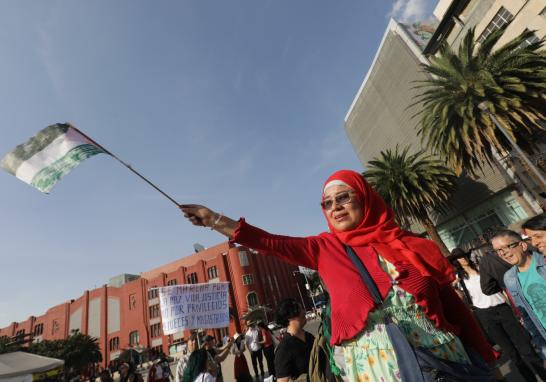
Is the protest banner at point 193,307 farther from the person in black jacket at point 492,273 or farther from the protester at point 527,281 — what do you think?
the protester at point 527,281

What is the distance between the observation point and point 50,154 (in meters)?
3.40

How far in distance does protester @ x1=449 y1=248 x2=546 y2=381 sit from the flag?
20.1 ft

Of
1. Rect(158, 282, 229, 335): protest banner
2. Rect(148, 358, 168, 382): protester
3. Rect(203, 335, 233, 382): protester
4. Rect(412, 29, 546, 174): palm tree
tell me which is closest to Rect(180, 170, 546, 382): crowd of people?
Rect(203, 335, 233, 382): protester

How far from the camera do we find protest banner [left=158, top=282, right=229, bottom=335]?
21.4ft

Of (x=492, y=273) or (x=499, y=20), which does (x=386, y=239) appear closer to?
(x=492, y=273)

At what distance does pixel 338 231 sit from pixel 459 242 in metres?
34.5

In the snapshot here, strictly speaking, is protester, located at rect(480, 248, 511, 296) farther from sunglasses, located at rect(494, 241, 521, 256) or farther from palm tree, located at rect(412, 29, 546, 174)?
palm tree, located at rect(412, 29, 546, 174)

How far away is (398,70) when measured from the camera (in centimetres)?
3170

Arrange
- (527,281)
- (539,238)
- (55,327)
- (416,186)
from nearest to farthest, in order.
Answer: (539,238), (527,281), (416,186), (55,327)

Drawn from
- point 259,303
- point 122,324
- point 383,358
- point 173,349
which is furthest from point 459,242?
point 122,324

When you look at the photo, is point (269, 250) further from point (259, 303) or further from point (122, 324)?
point (122, 324)

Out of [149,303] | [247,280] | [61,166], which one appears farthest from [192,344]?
[149,303]

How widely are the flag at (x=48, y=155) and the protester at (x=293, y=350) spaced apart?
3.40 metres

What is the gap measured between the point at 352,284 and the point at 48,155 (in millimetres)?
3820
